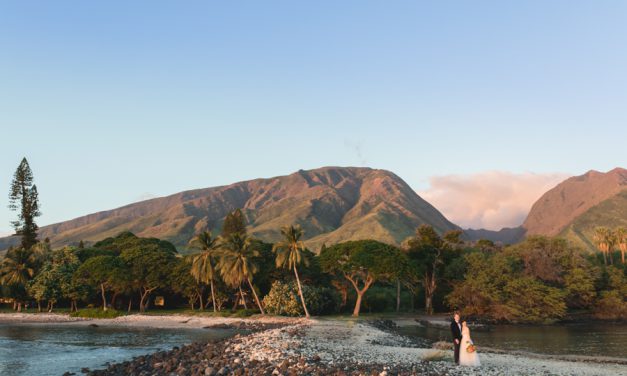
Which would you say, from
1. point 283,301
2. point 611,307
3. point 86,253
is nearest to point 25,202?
point 86,253

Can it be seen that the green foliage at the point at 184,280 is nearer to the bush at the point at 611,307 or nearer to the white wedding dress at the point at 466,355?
the white wedding dress at the point at 466,355

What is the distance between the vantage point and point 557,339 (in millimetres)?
49719

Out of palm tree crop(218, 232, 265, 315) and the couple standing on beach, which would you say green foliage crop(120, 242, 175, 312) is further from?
the couple standing on beach

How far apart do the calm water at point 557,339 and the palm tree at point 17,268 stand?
2610 inches

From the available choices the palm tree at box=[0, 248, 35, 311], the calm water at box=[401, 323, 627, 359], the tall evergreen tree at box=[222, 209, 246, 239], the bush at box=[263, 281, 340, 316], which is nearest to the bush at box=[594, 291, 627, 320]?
the calm water at box=[401, 323, 627, 359]

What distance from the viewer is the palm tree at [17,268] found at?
276 feet

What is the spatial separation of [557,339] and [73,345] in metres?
47.6

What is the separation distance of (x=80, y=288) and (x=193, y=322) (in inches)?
945

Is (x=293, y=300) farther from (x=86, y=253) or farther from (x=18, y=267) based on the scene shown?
(x=18, y=267)

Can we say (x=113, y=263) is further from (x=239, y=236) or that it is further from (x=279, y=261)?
(x=279, y=261)

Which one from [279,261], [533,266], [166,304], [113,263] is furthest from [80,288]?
[533,266]

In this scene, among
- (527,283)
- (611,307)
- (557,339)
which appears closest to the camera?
(557,339)

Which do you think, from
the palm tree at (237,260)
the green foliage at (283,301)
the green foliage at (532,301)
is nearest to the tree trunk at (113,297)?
the palm tree at (237,260)

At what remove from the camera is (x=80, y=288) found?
8150 cm
